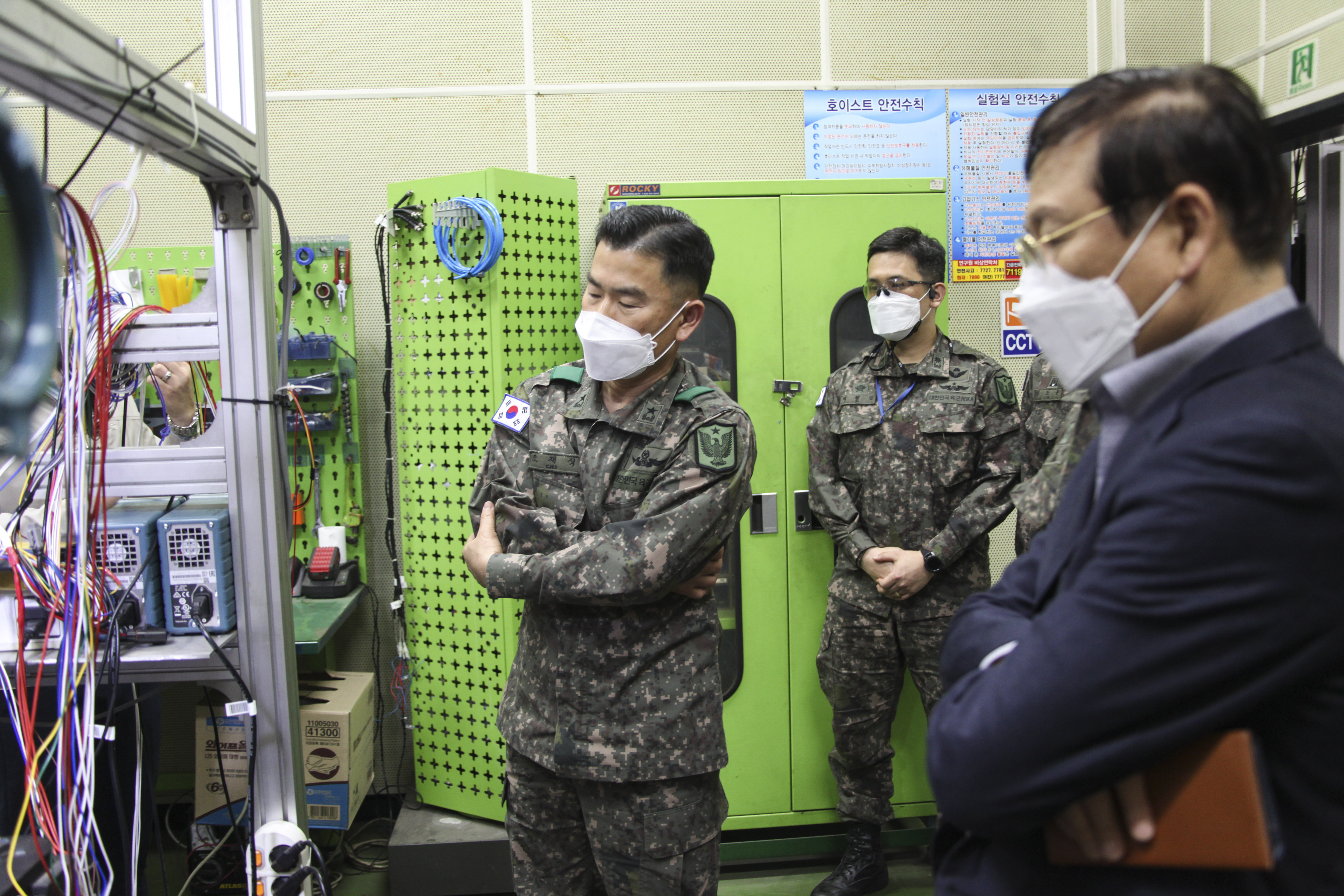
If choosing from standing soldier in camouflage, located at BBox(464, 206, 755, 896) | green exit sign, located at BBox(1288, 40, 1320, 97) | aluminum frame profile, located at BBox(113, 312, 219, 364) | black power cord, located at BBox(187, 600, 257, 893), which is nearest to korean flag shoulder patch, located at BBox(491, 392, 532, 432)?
standing soldier in camouflage, located at BBox(464, 206, 755, 896)

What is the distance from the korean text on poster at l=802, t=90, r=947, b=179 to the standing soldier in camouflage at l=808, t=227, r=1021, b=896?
0.68m

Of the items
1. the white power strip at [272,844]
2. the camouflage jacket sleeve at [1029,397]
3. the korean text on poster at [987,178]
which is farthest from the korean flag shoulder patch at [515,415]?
the korean text on poster at [987,178]

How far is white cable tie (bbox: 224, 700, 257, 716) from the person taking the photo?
1520 mm

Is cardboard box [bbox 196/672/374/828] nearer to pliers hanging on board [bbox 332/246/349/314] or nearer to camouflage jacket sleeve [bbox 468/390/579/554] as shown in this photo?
camouflage jacket sleeve [bbox 468/390/579/554]

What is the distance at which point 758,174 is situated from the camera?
2.97 m

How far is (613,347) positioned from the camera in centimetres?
154

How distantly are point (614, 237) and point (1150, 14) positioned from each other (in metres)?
2.76

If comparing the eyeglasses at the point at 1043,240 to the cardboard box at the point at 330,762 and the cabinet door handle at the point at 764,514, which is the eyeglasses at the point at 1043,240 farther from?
the cardboard box at the point at 330,762

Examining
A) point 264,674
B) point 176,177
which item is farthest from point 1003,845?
point 176,177

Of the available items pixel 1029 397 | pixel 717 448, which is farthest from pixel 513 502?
pixel 1029 397

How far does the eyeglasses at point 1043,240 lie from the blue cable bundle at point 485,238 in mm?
1713

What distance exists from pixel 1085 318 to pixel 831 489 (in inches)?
67.5

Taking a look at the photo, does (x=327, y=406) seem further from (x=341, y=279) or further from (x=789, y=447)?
(x=789, y=447)

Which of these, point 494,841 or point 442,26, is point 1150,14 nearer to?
point 442,26
